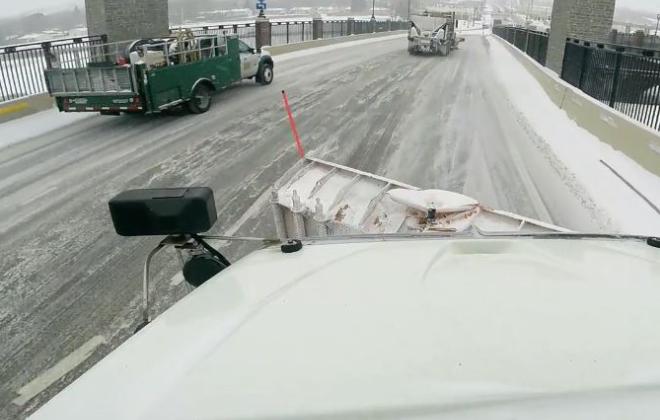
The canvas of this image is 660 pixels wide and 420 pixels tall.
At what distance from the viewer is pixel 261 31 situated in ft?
91.4

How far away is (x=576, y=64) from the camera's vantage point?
13.7 metres

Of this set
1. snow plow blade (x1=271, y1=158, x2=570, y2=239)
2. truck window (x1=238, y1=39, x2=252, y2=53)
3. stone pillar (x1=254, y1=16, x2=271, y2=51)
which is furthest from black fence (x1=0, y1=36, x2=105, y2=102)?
stone pillar (x1=254, y1=16, x2=271, y2=51)

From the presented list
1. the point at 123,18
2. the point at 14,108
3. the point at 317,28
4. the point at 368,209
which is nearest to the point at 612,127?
the point at 368,209

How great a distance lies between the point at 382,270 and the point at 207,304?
28.6 inches

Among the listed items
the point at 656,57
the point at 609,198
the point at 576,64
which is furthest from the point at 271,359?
the point at 576,64

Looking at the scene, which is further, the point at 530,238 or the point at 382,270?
the point at 530,238

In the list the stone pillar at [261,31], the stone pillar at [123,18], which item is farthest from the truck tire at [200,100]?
the stone pillar at [261,31]

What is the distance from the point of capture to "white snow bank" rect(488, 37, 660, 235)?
6.74m

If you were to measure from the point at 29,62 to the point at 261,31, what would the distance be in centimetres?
1587

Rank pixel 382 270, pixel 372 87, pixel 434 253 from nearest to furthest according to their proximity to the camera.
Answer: pixel 382 270
pixel 434 253
pixel 372 87

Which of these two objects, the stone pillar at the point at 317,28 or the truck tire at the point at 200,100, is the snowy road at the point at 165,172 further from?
the stone pillar at the point at 317,28

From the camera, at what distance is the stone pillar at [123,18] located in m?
18.2

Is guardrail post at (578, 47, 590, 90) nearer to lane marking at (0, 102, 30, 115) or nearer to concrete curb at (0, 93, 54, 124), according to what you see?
Result: concrete curb at (0, 93, 54, 124)

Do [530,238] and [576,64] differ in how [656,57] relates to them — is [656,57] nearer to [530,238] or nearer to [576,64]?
[576,64]
